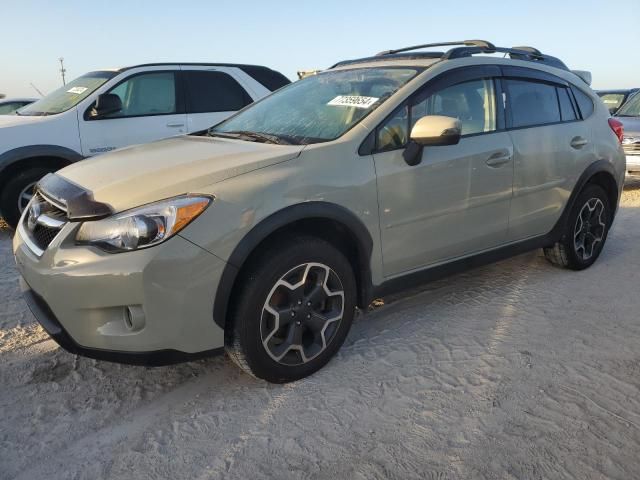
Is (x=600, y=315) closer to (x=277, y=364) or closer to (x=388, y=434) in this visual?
(x=388, y=434)

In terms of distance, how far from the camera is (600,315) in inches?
146

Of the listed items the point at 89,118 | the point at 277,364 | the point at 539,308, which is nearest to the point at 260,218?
the point at 277,364

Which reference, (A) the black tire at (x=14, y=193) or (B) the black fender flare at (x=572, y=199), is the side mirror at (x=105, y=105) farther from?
(B) the black fender flare at (x=572, y=199)

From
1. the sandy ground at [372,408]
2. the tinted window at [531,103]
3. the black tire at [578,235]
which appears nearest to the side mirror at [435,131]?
the tinted window at [531,103]

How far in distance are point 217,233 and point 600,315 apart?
2724mm

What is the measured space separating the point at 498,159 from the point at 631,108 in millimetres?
8098

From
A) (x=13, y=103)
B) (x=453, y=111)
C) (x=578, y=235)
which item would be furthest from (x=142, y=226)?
(x=13, y=103)

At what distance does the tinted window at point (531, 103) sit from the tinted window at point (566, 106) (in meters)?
0.06

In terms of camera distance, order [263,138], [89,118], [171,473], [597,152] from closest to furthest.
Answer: [171,473] < [263,138] < [597,152] < [89,118]

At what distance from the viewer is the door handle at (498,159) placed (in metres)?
3.53

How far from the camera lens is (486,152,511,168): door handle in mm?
3527

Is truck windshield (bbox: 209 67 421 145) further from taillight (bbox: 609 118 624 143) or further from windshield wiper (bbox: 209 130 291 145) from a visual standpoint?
taillight (bbox: 609 118 624 143)

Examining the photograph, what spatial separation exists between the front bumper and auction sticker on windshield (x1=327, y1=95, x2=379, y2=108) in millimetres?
1372

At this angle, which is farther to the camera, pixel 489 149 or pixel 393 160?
pixel 489 149
